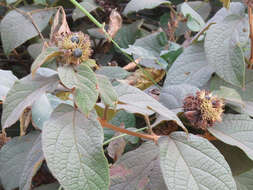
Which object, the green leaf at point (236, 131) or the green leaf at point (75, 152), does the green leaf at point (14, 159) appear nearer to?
the green leaf at point (75, 152)

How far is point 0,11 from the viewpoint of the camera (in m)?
1.16

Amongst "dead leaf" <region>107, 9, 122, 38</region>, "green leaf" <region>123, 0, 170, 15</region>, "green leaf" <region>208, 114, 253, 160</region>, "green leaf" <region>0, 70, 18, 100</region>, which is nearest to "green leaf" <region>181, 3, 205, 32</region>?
"green leaf" <region>123, 0, 170, 15</region>

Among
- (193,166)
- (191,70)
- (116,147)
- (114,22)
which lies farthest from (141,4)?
(193,166)

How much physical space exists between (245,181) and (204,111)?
183 mm

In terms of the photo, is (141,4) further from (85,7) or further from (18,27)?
(18,27)

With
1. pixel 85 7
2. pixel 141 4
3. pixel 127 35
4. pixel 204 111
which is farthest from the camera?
pixel 127 35

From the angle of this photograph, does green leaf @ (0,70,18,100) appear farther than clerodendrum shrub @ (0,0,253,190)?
Yes

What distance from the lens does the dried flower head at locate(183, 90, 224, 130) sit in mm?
571

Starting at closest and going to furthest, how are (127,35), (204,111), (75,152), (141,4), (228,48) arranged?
1. (75,152)
2. (204,111)
3. (228,48)
4. (141,4)
5. (127,35)

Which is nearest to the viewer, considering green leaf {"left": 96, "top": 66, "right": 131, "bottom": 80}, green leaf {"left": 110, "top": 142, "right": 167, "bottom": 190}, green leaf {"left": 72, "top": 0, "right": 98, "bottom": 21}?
green leaf {"left": 110, "top": 142, "right": 167, "bottom": 190}

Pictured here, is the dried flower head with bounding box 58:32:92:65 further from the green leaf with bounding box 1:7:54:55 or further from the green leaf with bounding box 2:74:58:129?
the green leaf with bounding box 1:7:54:55

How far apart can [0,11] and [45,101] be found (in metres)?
0.66

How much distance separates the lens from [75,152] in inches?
18.0

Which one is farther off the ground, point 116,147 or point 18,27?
point 18,27
